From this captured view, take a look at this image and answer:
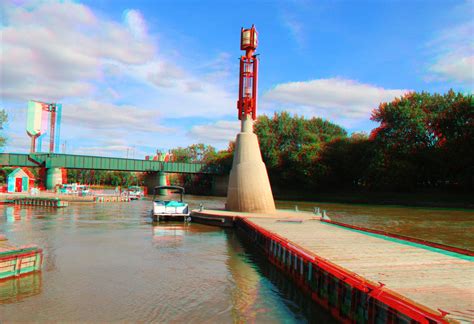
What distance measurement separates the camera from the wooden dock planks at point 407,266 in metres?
8.12

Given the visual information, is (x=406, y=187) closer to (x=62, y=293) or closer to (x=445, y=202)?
(x=445, y=202)

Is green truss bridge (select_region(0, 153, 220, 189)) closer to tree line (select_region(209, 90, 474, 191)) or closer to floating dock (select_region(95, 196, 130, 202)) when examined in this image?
floating dock (select_region(95, 196, 130, 202))

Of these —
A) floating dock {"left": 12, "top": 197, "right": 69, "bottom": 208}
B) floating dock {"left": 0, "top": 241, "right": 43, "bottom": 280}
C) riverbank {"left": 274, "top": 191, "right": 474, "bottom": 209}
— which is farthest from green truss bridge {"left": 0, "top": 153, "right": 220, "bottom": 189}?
floating dock {"left": 0, "top": 241, "right": 43, "bottom": 280}

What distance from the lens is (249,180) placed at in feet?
97.9

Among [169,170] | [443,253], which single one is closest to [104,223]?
[443,253]

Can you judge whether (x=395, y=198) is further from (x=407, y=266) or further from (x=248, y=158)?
(x=407, y=266)

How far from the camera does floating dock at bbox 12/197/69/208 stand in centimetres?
4666

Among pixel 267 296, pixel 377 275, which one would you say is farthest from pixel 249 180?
pixel 377 275

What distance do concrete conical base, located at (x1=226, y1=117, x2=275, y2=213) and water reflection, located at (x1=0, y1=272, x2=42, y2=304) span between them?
1810cm

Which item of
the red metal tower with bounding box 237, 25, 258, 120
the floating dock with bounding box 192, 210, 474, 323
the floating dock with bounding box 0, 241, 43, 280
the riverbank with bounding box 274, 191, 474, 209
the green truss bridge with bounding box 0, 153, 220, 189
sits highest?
the red metal tower with bounding box 237, 25, 258, 120

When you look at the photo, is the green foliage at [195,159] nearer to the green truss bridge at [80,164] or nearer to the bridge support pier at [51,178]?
the green truss bridge at [80,164]

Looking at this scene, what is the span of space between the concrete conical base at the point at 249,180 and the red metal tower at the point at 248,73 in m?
2.45

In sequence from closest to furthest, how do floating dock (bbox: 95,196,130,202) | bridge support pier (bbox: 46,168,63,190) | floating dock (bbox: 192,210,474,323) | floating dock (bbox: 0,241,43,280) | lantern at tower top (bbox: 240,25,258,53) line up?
floating dock (bbox: 192,210,474,323) < floating dock (bbox: 0,241,43,280) < lantern at tower top (bbox: 240,25,258,53) < floating dock (bbox: 95,196,130,202) < bridge support pier (bbox: 46,168,63,190)

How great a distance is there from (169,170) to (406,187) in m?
53.8
